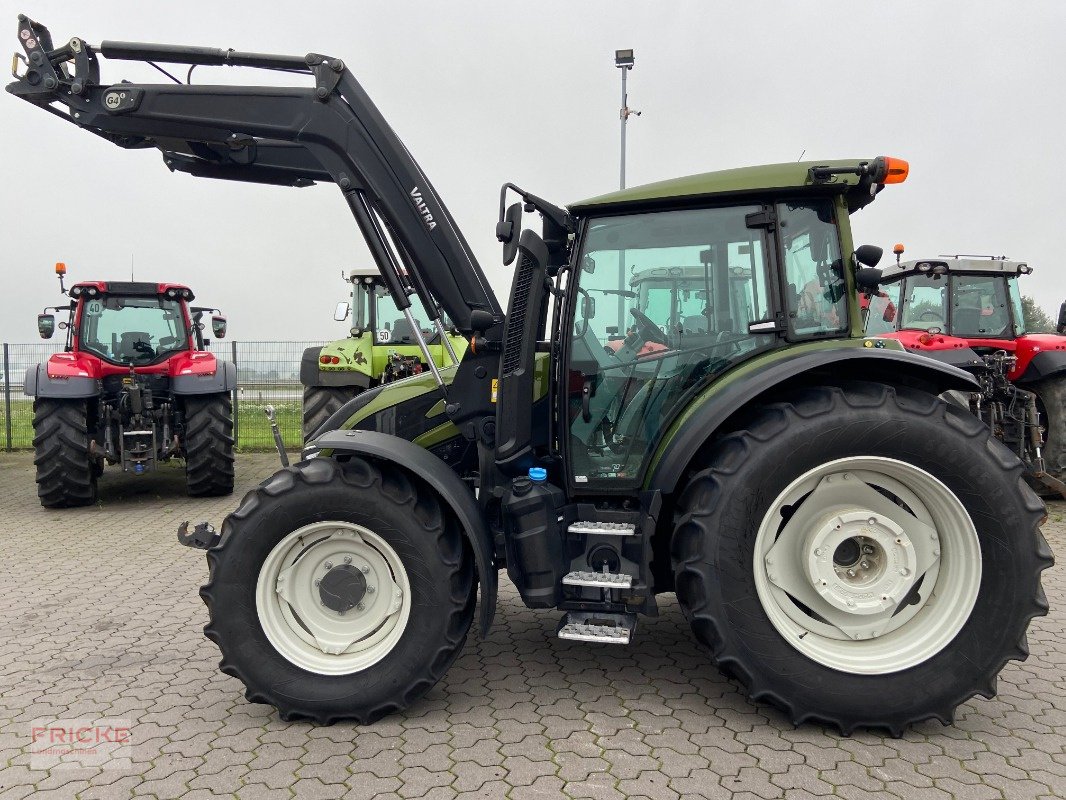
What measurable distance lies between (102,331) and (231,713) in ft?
22.9

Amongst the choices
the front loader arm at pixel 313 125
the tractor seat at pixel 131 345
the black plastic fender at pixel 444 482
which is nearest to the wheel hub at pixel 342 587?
the black plastic fender at pixel 444 482

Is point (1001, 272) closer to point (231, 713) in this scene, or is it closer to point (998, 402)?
point (998, 402)

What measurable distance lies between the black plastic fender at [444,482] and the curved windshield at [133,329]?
6.53m

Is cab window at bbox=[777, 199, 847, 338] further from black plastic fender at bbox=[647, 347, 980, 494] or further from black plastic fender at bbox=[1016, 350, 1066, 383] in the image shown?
black plastic fender at bbox=[1016, 350, 1066, 383]

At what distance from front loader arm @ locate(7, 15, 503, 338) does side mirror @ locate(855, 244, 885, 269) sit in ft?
5.22

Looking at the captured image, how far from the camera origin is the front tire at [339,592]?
3098mm

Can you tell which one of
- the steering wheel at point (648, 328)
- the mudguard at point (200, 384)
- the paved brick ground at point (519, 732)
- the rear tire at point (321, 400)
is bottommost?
the paved brick ground at point (519, 732)

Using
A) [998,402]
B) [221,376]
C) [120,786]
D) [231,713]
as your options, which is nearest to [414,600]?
[231,713]

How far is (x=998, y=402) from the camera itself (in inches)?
317

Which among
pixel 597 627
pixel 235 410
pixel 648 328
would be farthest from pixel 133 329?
pixel 597 627

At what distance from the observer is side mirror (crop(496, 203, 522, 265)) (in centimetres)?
318

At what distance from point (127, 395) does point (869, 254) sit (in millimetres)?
7511

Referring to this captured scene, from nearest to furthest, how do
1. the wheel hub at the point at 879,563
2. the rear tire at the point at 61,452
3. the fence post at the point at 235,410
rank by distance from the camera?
the wheel hub at the point at 879,563 < the rear tire at the point at 61,452 < the fence post at the point at 235,410

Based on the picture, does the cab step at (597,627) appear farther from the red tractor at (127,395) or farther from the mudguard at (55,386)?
the mudguard at (55,386)
